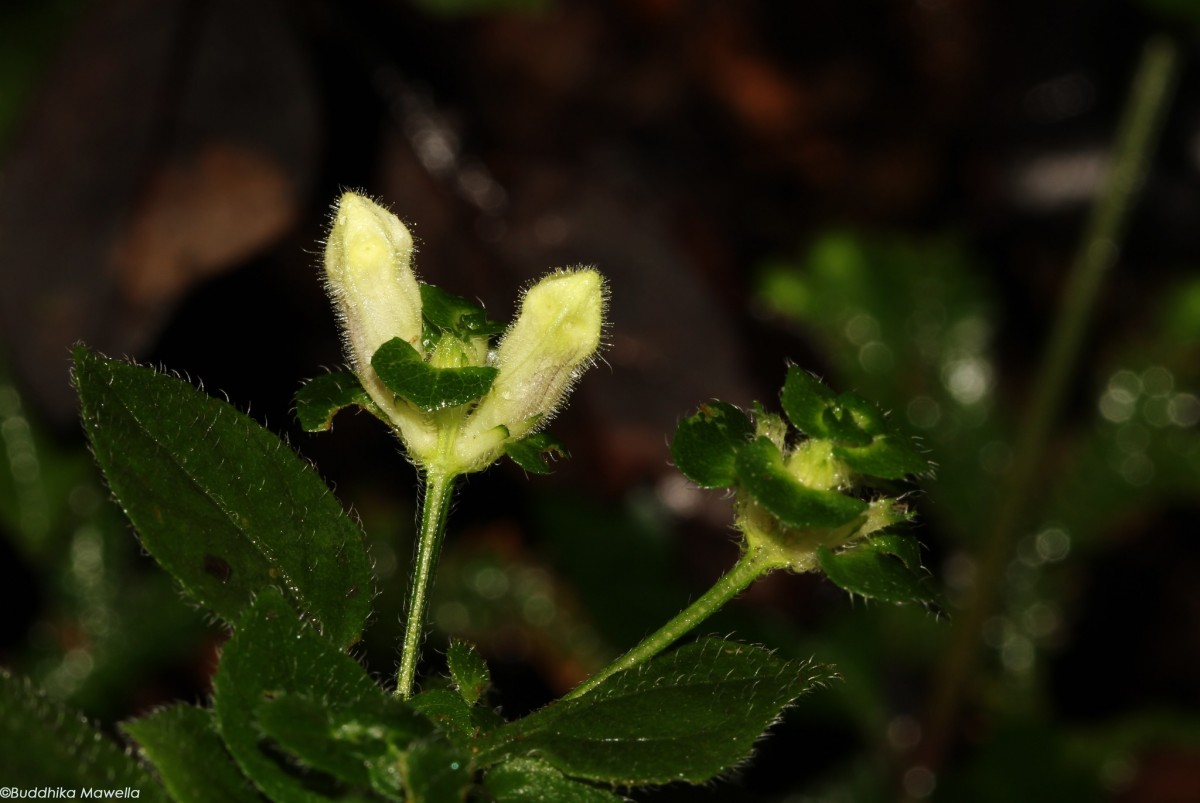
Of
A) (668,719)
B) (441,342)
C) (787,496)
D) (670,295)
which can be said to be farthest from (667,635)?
(670,295)

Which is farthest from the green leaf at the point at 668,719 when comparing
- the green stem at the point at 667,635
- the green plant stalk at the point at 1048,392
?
the green plant stalk at the point at 1048,392

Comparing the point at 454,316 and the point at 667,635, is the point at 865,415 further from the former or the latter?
the point at 454,316

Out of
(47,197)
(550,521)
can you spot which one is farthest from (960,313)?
(47,197)

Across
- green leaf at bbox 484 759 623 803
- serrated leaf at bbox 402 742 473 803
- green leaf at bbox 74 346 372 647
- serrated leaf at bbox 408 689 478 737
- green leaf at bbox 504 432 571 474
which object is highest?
green leaf at bbox 74 346 372 647

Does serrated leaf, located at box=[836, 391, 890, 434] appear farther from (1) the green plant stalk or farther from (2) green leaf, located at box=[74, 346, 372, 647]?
(1) the green plant stalk

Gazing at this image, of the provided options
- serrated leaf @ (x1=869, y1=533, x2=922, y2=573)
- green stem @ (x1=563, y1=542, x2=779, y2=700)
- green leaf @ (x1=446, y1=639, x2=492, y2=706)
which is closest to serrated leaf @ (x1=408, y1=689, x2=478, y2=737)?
green leaf @ (x1=446, y1=639, x2=492, y2=706)
